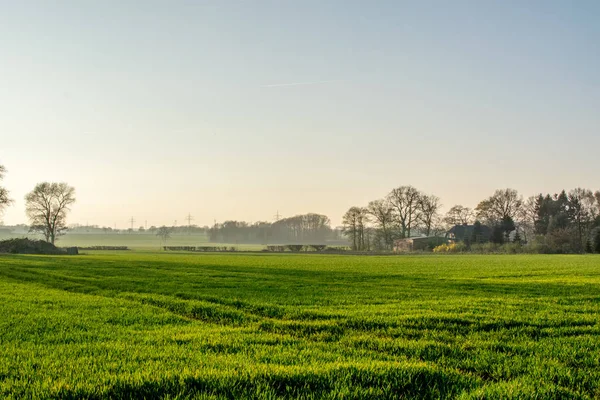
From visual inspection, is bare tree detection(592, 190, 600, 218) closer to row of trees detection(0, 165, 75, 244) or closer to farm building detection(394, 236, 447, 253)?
farm building detection(394, 236, 447, 253)

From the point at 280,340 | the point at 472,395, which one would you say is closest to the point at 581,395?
the point at 472,395

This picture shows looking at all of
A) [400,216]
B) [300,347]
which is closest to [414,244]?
[400,216]

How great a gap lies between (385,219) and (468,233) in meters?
24.2

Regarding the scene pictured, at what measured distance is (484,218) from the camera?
130 meters

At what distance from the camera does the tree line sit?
4675 inches

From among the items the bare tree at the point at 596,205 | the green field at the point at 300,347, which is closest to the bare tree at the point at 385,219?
the bare tree at the point at 596,205

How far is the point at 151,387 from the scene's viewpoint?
6.86 m

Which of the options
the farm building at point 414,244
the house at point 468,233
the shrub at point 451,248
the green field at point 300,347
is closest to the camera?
the green field at point 300,347

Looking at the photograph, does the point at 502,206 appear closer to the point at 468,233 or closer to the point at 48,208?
the point at 468,233

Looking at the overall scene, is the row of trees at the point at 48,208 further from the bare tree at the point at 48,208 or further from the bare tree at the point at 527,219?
the bare tree at the point at 527,219

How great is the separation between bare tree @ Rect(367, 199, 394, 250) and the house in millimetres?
16166

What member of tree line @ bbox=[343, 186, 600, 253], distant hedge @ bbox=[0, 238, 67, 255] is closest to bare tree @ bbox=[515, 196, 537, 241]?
tree line @ bbox=[343, 186, 600, 253]

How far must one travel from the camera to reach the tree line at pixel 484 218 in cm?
11875

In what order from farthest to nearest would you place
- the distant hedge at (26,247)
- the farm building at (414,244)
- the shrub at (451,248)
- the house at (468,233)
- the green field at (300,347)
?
1. the house at (468,233)
2. the farm building at (414,244)
3. the shrub at (451,248)
4. the distant hedge at (26,247)
5. the green field at (300,347)
